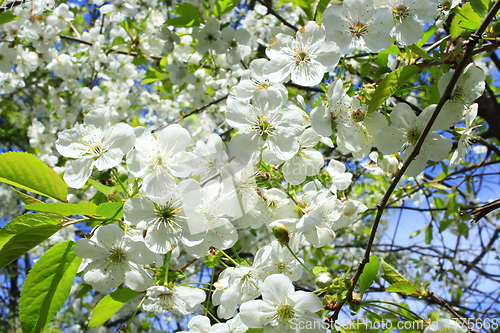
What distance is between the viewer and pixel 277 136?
3.67 feet

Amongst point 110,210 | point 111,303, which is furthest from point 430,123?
point 111,303

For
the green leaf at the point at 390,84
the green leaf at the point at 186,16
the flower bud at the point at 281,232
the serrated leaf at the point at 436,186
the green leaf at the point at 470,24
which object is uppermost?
the green leaf at the point at 186,16

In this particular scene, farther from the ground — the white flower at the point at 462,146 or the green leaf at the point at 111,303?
the white flower at the point at 462,146

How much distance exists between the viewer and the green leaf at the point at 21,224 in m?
0.97

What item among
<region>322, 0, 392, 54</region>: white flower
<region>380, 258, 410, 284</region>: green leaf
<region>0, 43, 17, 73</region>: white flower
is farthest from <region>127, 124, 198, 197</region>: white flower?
<region>0, 43, 17, 73</region>: white flower

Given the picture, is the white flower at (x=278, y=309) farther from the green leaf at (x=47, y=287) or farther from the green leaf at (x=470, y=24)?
the green leaf at (x=470, y=24)

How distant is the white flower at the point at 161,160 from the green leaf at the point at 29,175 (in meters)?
0.27

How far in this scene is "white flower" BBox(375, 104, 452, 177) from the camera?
3.69 feet

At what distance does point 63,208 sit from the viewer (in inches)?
36.3

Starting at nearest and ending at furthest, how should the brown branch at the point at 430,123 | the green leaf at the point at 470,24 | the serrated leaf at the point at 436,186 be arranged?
the brown branch at the point at 430,123 < the green leaf at the point at 470,24 < the serrated leaf at the point at 436,186

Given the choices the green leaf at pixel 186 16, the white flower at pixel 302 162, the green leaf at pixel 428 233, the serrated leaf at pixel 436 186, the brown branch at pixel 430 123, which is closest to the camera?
the brown branch at pixel 430 123

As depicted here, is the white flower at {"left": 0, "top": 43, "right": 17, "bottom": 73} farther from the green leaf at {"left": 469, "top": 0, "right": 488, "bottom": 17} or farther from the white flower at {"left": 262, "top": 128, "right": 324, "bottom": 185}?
the green leaf at {"left": 469, "top": 0, "right": 488, "bottom": 17}

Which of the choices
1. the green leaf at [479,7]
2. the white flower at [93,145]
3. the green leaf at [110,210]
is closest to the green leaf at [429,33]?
the green leaf at [479,7]

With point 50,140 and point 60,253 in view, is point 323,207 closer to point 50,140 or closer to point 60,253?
point 60,253
